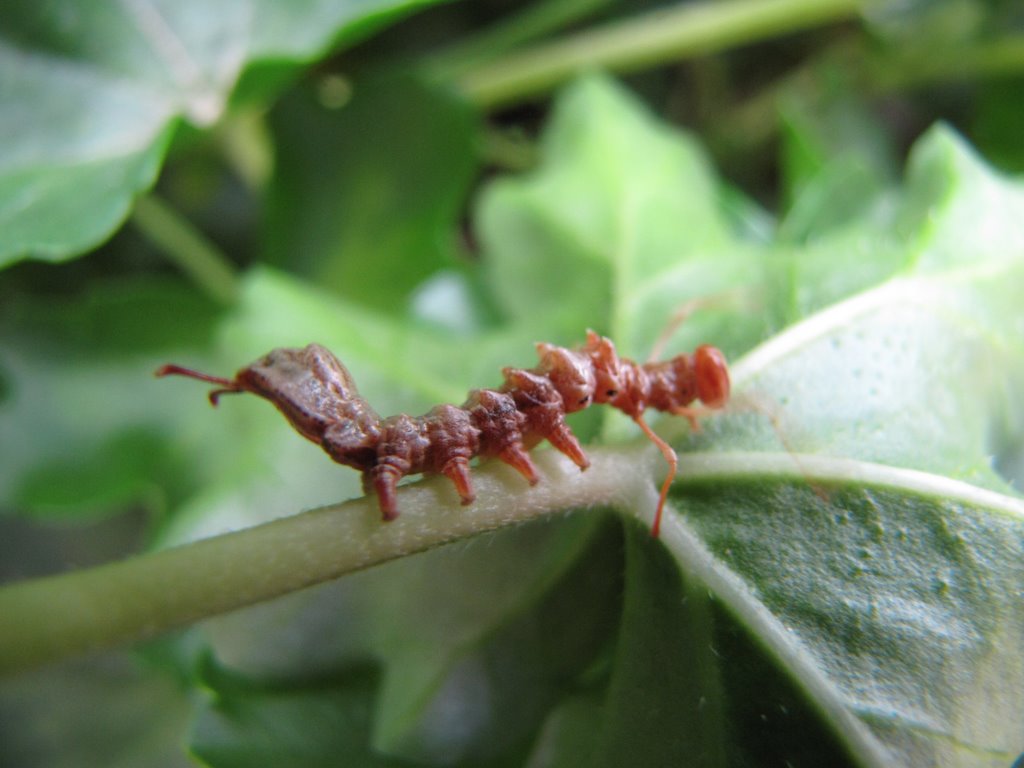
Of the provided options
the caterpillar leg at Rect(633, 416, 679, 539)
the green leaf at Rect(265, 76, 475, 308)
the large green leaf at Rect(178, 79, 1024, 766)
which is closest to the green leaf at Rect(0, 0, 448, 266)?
the green leaf at Rect(265, 76, 475, 308)

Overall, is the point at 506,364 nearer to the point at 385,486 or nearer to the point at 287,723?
the point at 385,486

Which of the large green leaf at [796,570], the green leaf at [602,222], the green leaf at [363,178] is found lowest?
the large green leaf at [796,570]

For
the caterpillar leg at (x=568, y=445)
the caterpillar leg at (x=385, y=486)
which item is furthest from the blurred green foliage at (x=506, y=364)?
the caterpillar leg at (x=385, y=486)

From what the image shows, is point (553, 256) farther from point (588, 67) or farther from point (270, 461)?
point (588, 67)

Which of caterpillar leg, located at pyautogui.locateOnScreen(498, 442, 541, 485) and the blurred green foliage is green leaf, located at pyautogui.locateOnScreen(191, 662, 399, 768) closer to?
the blurred green foliage

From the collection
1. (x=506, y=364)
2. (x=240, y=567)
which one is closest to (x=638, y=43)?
(x=506, y=364)

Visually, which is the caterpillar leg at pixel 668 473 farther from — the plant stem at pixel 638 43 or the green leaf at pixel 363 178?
the plant stem at pixel 638 43

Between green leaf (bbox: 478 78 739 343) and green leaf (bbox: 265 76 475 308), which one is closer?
green leaf (bbox: 478 78 739 343)
